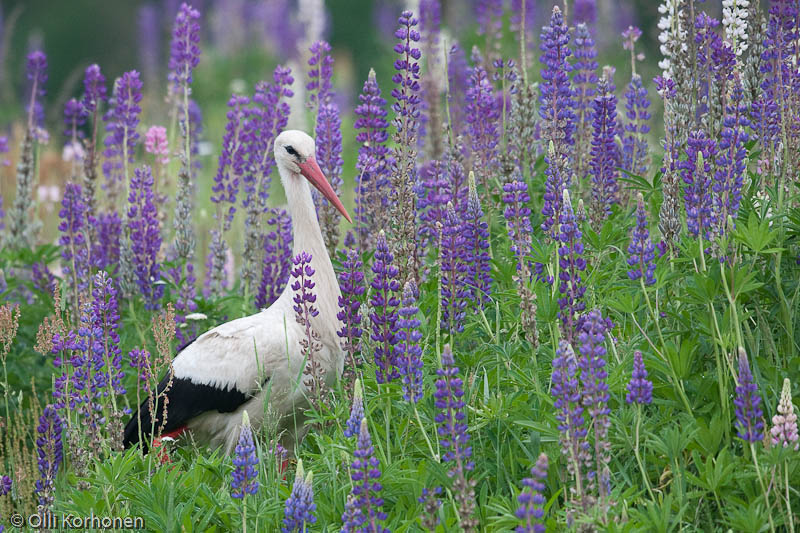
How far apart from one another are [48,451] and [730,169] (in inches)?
112

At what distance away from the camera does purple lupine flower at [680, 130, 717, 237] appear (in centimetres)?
366

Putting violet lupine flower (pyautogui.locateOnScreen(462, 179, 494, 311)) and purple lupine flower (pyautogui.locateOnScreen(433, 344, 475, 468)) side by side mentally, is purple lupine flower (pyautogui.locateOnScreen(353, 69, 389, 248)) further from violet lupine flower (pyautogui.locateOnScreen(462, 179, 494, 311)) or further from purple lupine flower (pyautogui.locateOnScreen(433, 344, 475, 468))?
purple lupine flower (pyautogui.locateOnScreen(433, 344, 475, 468))

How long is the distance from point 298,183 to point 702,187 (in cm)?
193

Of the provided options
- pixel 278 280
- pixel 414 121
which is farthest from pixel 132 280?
pixel 414 121

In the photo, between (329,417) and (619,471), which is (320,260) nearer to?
(329,417)

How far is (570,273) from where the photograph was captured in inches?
139

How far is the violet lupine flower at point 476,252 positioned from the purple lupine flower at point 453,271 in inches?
1.3

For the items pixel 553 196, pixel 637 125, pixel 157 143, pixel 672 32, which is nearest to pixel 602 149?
pixel 672 32

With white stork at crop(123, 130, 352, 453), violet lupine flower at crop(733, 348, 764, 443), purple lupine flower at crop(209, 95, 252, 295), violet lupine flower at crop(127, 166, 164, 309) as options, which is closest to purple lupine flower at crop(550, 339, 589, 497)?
violet lupine flower at crop(733, 348, 764, 443)

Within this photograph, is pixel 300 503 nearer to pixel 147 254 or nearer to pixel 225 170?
pixel 147 254

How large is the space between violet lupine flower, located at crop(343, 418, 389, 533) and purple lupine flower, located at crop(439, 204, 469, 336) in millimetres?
935

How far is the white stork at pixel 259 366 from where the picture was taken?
4.43 metres

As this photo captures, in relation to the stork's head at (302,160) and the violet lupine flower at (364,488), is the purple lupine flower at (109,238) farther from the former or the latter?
the violet lupine flower at (364,488)

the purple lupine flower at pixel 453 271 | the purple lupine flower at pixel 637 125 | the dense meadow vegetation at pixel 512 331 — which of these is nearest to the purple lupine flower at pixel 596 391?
the dense meadow vegetation at pixel 512 331
